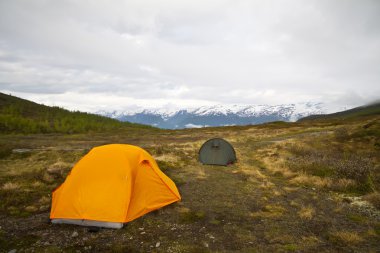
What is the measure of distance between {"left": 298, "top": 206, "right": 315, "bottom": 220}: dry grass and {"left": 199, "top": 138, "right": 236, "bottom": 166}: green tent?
1040 centimetres

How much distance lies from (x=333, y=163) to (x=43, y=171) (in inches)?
737

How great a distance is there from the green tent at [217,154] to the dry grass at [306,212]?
34.1 feet

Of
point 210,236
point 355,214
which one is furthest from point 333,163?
point 210,236

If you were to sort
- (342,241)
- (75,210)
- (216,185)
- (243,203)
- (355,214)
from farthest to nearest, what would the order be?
(216,185), (243,203), (355,214), (75,210), (342,241)

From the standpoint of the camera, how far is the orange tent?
31.9 ft

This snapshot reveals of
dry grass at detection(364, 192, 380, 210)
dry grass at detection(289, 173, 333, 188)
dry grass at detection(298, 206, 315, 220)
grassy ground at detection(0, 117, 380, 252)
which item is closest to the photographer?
grassy ground at detection(0, 117, 380, 252)

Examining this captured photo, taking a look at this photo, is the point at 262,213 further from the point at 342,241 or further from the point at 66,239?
the point at 66,239

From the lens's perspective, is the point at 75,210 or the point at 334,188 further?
the point at 334,188

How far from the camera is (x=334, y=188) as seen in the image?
14047mm

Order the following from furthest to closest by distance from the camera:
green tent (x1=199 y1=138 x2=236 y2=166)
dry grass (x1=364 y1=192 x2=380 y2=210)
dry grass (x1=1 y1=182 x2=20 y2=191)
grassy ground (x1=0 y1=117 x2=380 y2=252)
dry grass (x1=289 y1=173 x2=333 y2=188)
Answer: green tent (x1=199 y1=138 x2=236 y2=166) < dry grass (x1=289 y1=173 x2=333 y2=188) < dry grass (x1=1 y1=182 x2=20 y2=191) < dry grass (x1=364 y1=192 x2=380 y2=210) < grassy ground (x1=0 y1=117 x2=380 y2=252)

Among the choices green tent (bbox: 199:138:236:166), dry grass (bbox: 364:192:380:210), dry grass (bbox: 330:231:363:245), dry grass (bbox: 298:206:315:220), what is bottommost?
dry grass (bbox: 330:231:363:245)

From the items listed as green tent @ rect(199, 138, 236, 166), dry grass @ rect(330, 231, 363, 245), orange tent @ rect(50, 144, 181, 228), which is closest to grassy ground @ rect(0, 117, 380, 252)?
dry grass @ rect(330, 231, 363, 245)

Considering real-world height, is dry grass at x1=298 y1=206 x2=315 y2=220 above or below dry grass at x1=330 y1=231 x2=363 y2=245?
above

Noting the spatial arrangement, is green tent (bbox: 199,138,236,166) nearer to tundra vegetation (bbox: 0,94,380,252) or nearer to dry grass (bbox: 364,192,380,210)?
tundra vegetation (bbox: 0,94,380,252)
